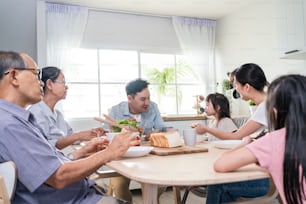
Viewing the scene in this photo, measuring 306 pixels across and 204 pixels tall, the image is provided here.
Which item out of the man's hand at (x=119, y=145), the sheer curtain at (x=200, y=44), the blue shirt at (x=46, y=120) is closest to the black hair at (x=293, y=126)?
the man's hand at (x=119, y=145)

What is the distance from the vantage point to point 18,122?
3.15 feet

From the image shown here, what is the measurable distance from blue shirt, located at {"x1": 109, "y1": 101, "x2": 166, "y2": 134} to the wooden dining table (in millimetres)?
1260

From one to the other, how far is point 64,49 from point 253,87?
2.58 m

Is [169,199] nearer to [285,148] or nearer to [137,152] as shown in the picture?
[137,152]

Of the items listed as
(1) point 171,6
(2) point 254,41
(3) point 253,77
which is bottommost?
(3) point 253,77

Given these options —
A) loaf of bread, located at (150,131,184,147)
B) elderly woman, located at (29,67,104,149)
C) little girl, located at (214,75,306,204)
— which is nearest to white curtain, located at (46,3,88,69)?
elderly woman, located at (29,67,104,149)

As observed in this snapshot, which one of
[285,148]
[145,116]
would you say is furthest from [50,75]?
[285,148]

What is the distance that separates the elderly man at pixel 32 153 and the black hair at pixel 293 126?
54 cm

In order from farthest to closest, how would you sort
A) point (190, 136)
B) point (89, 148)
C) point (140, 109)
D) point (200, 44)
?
point (200, 44) → point (140, 109) → point (190, 136) → point (89, 148)

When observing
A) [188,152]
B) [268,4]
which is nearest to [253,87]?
[188,152]

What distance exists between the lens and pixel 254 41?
379 cm

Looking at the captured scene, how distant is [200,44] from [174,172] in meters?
3.69

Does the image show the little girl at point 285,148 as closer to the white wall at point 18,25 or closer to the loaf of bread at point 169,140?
the loaf of bread at point 169,140

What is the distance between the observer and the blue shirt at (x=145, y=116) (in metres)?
2.56
